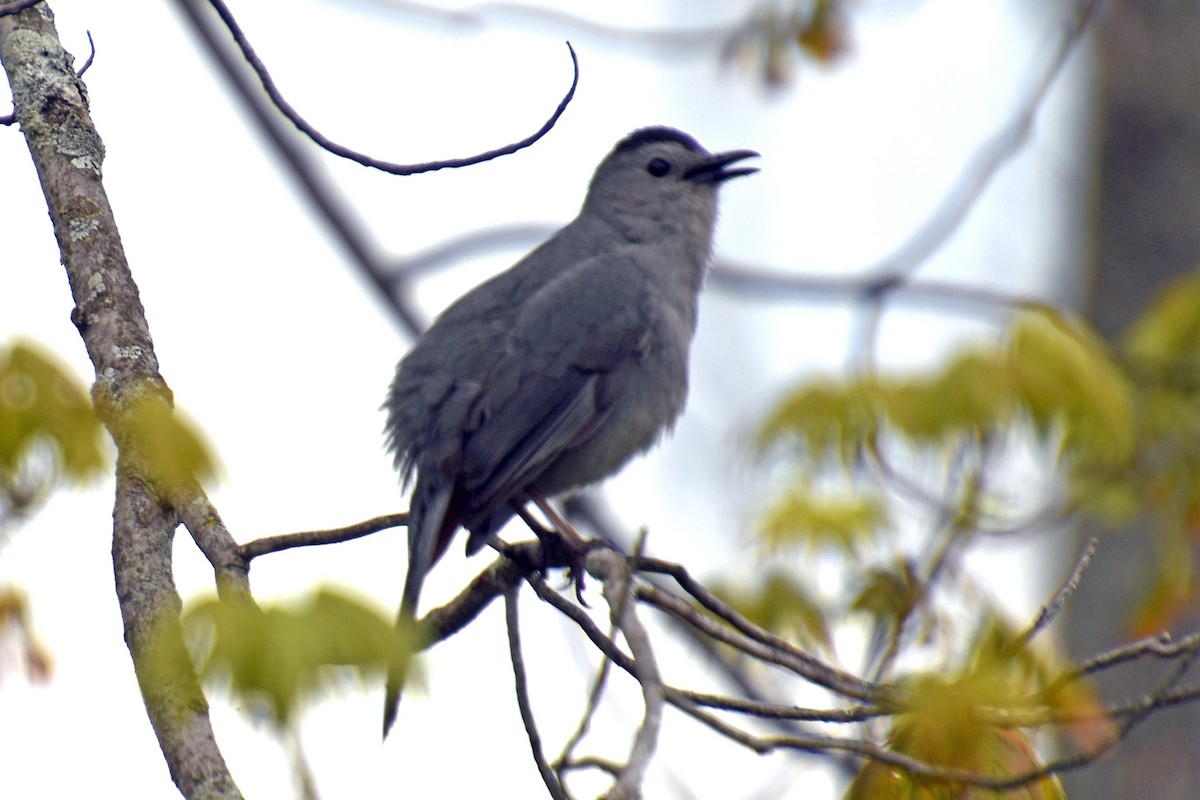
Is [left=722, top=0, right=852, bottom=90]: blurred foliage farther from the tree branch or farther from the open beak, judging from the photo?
the tree branch

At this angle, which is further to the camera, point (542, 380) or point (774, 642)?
point (542, 380)

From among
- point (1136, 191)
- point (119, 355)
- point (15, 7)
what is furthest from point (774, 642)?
point (1136, 191)

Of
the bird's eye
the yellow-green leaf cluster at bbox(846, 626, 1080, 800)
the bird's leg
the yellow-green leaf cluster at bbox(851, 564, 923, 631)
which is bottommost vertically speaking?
the yellow-green leaf cluster at bbox(846, 626, 1080, 800)

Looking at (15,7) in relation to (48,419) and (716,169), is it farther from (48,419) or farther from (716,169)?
(716,169)

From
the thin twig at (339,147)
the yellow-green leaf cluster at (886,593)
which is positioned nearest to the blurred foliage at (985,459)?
the yellow-green leaf cluster at (886,593)

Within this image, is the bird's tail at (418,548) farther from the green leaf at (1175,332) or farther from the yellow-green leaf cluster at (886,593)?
the green leaf at (1175,332)

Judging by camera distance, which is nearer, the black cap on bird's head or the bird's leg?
the bird's leg

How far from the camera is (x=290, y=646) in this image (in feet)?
6.22

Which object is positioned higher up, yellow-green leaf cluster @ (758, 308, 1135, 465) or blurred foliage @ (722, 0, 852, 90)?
blurred foliage @ (722, 0, 852, 90)

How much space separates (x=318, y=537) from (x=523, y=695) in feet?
1.70

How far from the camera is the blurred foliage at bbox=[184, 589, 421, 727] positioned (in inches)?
72.7

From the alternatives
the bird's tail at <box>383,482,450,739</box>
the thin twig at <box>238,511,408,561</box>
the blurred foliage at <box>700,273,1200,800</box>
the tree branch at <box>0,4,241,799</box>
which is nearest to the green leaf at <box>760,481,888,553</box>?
the blurred foliage at <box>700,273,1200,800</box>

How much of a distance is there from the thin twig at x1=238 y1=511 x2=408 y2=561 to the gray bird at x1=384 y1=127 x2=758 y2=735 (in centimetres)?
59

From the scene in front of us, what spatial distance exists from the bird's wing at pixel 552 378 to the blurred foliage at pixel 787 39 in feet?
5.16
